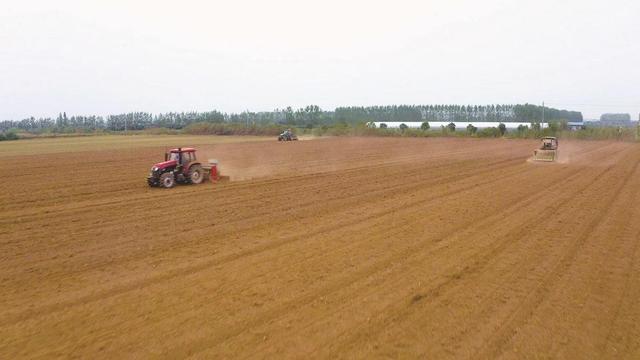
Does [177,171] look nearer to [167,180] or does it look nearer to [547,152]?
[167,180]

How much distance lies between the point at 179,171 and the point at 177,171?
0.08 meters

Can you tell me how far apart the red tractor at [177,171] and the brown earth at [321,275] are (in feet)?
5.94

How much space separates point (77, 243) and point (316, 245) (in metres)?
4.87

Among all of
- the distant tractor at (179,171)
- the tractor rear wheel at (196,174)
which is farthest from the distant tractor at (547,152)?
the tractor rear wheel at (196,174)

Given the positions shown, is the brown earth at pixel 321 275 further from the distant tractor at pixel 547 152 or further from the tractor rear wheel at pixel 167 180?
the distant tractor at pixel 547 152

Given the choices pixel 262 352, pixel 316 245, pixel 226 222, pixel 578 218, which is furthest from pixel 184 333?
pixel 578 218

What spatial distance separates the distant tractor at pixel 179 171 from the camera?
17781 millimetres

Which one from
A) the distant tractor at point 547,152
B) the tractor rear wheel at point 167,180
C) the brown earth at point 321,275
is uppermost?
the distant tractor at point 547,152

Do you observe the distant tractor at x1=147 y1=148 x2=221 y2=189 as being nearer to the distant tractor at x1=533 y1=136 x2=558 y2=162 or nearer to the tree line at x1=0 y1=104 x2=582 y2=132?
the distant tractor at x1=533 y1=136 x2=558 y2=162

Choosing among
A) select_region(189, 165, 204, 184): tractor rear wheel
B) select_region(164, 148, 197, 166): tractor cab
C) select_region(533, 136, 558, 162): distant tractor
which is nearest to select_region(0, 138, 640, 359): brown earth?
select_region(189, 165, 204, 184): tractor rear wheel

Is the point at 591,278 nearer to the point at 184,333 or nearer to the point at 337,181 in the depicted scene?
the point at 184,333

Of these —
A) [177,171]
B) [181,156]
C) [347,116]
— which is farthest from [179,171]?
[347,116]

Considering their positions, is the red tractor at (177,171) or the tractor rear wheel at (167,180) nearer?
the tractor rear wheel at (167,180)

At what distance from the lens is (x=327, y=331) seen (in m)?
5.88
